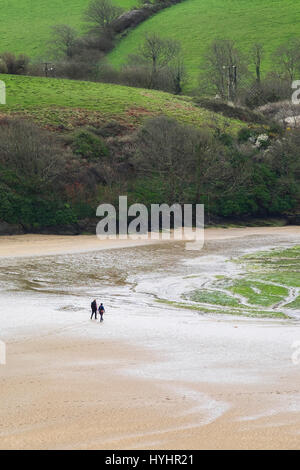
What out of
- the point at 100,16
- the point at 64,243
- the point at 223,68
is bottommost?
the point at 64,243

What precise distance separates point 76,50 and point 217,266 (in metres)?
88.1

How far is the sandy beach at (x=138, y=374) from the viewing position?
10.4 m

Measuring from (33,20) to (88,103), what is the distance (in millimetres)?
62730

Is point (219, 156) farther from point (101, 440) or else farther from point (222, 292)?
point (101, 440)

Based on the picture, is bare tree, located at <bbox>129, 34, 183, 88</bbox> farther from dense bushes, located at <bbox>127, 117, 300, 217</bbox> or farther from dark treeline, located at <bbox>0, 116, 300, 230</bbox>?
dense bushes, located at <bbox>127, 117, 300, 217</bbox>

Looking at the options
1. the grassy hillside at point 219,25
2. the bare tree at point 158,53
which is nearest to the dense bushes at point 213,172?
the grassy hillside at point 219,25

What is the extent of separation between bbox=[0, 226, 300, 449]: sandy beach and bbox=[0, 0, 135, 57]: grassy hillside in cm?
10108

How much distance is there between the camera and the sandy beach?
10414mm

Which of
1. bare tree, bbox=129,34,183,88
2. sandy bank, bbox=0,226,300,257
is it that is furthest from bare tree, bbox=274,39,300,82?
sandy bank, bbox=0,226,300,257

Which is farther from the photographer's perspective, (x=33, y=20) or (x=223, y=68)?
Answer: (x=33, y=20)

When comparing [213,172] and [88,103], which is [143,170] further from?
[88,103]

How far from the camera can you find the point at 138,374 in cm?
1430

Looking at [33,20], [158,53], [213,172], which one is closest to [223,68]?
[158,53]

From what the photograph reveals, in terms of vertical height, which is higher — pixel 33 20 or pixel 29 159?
pixel 33 20
